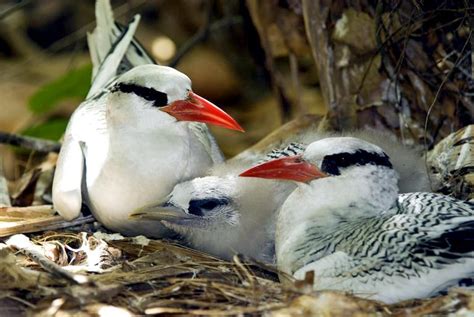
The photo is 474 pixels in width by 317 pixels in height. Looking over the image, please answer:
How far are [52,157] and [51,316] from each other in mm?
2794

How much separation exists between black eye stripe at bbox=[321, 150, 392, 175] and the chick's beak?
2.52ft

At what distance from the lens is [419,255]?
4199 millimetres

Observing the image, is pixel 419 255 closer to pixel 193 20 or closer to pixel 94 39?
pixel 94 39

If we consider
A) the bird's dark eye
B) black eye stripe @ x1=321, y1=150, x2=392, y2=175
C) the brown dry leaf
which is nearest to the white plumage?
the bird's dark eye

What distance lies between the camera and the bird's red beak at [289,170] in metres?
4.77

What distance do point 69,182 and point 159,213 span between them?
56 centimetres

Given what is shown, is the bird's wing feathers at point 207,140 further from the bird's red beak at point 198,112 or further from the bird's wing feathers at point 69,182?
the bird's wing feathers at point 69,182

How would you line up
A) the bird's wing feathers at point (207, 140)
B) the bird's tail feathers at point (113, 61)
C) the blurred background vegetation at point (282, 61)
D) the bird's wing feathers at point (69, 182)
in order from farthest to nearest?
the bird's tail feathers at point (113, 61)
the blurred background vegetation at point (282, 61)
the bird's wing feathers at point (207, 140)
the bird's wing feathers at point (69, 182)

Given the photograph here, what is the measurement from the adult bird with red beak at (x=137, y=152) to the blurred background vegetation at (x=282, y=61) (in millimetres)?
1164

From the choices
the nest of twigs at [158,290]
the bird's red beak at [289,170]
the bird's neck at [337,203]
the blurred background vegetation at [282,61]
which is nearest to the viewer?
the nest of twigs at [158,290]

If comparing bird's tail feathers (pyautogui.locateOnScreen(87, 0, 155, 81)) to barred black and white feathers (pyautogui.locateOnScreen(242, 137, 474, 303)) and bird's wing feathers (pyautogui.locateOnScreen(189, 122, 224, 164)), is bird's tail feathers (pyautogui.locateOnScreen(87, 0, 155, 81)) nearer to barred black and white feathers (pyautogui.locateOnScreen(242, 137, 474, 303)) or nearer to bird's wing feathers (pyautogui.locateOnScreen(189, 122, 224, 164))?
bird's wing feathers (pyautogui.locateOnScreen(189, 122, 224, 164))

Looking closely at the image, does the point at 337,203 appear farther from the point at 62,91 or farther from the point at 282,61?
the point at 282,61

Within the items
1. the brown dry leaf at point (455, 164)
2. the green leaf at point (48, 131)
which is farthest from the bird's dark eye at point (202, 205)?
the green leaf at point (48, 131)

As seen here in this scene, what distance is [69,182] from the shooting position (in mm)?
5336
